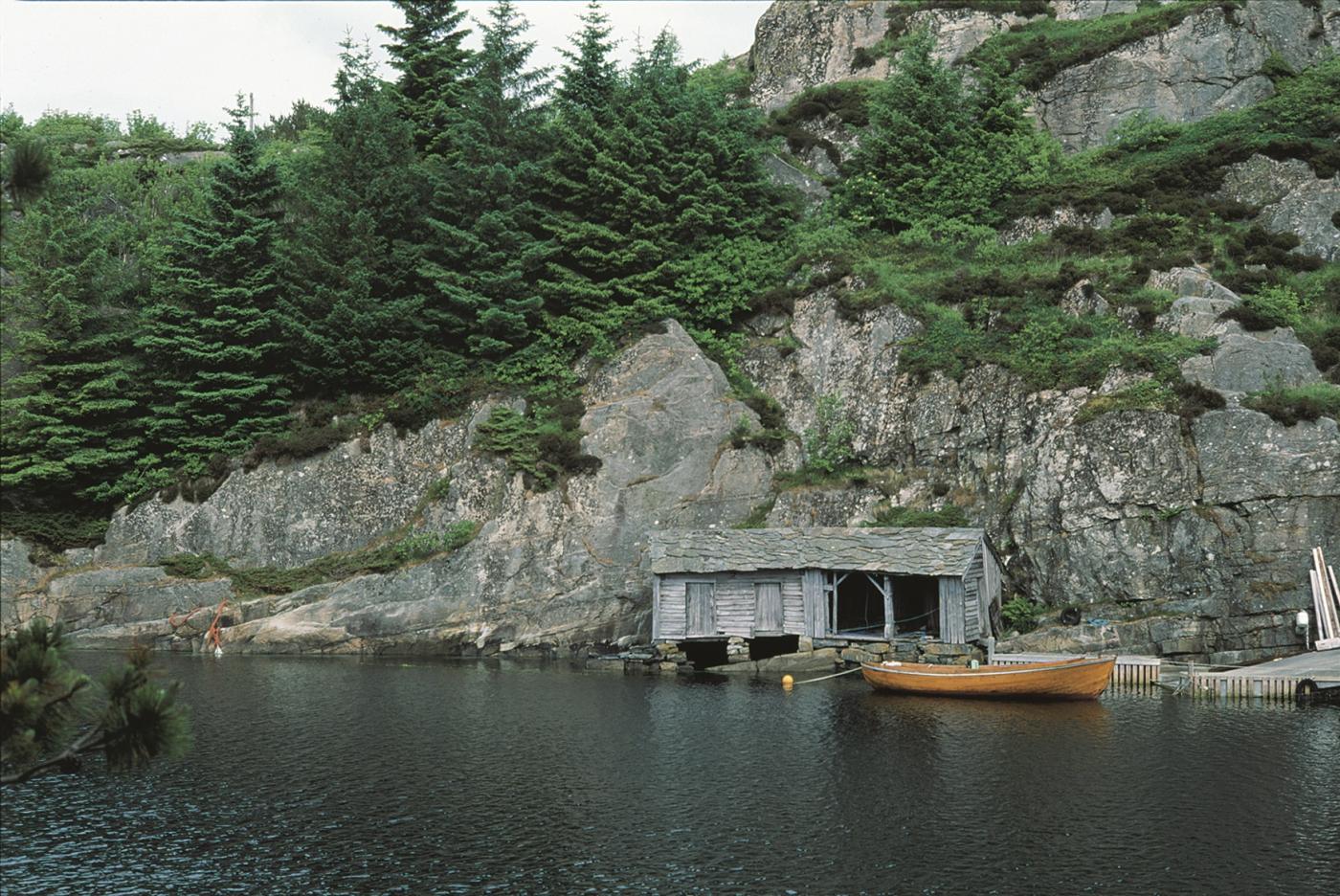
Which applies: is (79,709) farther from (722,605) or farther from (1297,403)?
(1297,403)

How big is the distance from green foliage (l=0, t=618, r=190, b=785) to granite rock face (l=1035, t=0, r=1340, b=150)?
2409 inches

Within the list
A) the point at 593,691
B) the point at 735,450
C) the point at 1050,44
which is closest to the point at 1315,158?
the point at 1050,44

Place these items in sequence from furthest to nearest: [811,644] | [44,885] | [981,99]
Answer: [981,99]
[811,644]
[44,885]

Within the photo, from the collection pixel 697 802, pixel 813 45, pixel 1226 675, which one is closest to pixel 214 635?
pixel 697 802

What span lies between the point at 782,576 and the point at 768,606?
1295 mm

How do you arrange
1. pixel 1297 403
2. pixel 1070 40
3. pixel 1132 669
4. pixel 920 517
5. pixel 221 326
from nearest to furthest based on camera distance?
1. pixel 1132 669
2. pixel 1297 403
3. pixel 920 517
4. pixel 221 326
5. pixel 1070 40

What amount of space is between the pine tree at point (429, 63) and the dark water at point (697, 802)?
3779 cm

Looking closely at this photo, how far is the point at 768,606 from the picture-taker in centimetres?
4228

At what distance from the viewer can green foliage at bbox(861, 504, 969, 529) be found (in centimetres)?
4356

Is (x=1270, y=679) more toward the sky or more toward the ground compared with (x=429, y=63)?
more toward the ground

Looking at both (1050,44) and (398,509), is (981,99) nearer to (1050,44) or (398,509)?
(1050,44)

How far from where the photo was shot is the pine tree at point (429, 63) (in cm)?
6050

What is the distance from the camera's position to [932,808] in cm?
2153

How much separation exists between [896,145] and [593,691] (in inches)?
1394
